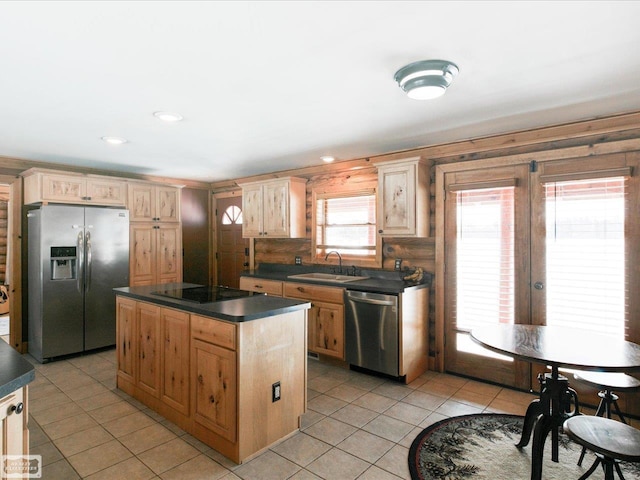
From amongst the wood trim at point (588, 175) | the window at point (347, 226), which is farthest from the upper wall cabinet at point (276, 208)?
the wood trim at point (588, 175)

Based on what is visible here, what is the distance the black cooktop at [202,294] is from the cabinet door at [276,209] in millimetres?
1676

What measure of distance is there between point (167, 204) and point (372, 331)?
3.51m

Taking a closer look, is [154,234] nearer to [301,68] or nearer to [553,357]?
[301,68]

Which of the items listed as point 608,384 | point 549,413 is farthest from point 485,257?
point 549,413

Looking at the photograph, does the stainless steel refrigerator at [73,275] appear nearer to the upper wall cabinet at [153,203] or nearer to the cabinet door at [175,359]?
the upper wall cabinet at [153,203]

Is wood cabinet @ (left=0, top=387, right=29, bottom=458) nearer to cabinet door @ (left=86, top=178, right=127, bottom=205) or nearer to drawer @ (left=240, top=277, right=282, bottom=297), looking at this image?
drawer @ (left=240, top=277, right=282, bottom=297)

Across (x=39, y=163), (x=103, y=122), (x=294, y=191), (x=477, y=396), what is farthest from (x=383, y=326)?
(x=39, y=163)

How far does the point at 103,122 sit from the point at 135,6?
1910 mm

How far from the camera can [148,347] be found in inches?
119

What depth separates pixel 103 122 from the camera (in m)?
3.15

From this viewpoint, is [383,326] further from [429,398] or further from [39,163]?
[39,163]

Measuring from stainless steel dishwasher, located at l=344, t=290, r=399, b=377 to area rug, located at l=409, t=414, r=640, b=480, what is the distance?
88cm

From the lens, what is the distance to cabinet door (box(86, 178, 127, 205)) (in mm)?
4676

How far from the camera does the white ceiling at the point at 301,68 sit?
162 cm
